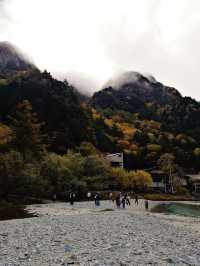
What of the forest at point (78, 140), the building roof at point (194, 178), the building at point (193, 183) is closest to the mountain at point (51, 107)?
the forest at point (78, 140)

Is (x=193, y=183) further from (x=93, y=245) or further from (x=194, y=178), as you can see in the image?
(x=93, y=245)

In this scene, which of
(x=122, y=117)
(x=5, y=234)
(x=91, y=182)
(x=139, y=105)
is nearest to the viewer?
(x=5, y=234)

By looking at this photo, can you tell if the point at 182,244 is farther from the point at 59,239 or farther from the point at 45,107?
the point at 45,107

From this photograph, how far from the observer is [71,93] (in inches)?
5595

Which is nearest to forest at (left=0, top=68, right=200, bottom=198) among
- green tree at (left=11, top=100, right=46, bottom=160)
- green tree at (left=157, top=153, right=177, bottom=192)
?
green tree at (left=11, top=100, right=46, bottom=160)

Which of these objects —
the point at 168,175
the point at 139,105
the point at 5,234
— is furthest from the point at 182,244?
the point at 139,105

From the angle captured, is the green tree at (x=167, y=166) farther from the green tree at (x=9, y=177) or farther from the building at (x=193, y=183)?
the green tree at (x=9, y=177)

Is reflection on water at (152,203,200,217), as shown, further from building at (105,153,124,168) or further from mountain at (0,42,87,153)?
mountain at (0,42,87,153)

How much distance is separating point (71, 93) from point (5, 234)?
117854 mm

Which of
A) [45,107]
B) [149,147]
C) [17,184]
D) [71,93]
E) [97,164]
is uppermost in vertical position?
[71,93]

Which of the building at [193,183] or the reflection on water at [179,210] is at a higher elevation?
the building at [193,183]

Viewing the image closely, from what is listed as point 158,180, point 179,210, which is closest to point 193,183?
point 158,180

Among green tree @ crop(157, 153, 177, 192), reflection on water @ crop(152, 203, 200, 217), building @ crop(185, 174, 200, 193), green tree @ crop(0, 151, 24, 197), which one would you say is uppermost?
green tree @ crop(157, 153, 177, 192)

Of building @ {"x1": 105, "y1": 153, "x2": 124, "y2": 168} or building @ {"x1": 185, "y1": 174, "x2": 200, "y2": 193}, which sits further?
building @ {"x1": 105, "y1": 153, "x2": 124, "y2": 168}
